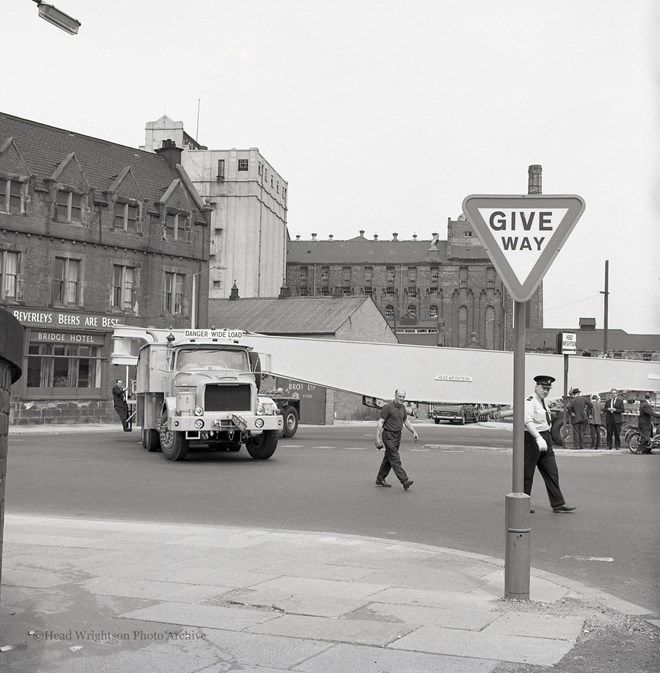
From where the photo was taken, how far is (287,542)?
32.2 ft

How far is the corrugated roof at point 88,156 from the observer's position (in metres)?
44.9

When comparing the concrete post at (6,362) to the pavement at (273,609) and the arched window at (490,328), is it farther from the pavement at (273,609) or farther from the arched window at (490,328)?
the arched window at (490,328)

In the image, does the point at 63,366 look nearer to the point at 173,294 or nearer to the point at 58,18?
the point at 173,294

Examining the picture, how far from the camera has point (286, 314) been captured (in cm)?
6391

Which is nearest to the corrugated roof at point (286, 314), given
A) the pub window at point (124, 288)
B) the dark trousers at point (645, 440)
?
the pub window at point (124, 288)

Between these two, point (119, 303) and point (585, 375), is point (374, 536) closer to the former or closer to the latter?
point (585, 375)

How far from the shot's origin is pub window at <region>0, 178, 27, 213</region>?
41.9 m

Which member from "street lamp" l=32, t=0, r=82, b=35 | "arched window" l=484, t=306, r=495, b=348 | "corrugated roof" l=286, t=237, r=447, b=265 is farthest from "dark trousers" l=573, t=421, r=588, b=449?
"corrugated roof" l=286, t=237, r=447, b=265

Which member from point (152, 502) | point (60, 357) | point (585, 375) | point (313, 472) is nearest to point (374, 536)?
point (152, 502)

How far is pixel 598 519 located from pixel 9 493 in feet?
29.2

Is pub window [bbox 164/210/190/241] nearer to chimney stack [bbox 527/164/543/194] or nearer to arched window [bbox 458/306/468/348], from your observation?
chimney stack [bbox 527/164/543/194]

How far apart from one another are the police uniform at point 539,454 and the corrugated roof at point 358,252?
120 metres

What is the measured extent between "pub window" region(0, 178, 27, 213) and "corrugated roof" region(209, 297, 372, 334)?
2098cm

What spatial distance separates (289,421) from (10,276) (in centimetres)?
1627
